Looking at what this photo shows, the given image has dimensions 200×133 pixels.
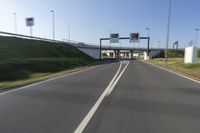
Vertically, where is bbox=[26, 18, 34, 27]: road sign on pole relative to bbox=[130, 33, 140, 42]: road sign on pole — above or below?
above

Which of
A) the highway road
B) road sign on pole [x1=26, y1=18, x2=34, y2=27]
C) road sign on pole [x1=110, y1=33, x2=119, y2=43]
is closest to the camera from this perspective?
the highway road

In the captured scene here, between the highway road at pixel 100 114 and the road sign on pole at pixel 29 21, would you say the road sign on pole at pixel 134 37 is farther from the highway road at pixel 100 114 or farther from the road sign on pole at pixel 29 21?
the highway road at pixel 100 114

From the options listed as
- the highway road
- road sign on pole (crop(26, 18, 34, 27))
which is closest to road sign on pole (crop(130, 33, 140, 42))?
road sign on pole (crop(26, 18, 34, 27))

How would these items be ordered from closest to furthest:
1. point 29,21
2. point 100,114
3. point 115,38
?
point 100,114
point 29,21
point 115,38

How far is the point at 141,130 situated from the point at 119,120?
1015 mm

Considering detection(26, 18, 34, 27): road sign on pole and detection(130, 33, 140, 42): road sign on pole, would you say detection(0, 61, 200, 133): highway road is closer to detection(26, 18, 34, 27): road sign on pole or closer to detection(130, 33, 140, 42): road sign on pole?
detection(26, 18, 34, 27): road sign on pole

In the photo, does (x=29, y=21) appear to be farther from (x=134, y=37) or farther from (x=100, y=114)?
(x=100, y=114)

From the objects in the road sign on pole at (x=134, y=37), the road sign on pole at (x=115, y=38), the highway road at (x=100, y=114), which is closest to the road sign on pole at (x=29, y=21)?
the road sign on pole at (x=115, y=38)

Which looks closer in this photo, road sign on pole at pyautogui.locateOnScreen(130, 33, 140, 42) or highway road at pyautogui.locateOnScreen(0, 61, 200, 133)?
highway road at pyautogui.locateOnScreen(0, 61, 200, 133)

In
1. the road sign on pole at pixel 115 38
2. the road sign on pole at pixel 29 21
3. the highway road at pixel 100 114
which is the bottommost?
the highway road at pixel 100 114

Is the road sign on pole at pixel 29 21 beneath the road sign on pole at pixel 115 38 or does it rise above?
above

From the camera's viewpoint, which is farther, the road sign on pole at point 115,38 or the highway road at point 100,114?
the road sign on pole at point 115,38

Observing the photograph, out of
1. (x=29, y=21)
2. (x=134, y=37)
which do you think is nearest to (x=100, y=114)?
(x=29, y=21)

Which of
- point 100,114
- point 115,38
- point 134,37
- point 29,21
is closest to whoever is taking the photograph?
point 100,114
